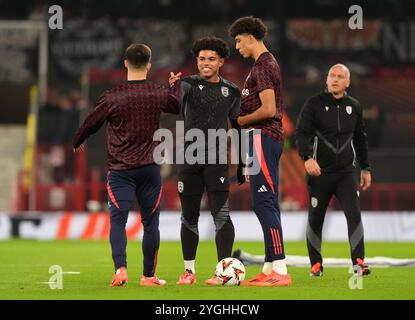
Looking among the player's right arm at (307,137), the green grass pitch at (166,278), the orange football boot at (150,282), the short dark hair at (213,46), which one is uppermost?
the short dark hair at (213,46)

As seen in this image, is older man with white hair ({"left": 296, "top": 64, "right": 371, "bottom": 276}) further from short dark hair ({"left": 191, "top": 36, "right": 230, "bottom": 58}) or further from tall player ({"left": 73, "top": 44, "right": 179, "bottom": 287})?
tall player ({"left": 73, "top": 44, "right": 179, "bottom": 287})

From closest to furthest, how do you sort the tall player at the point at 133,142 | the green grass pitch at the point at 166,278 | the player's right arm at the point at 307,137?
the green grass pitch at the point at 166,278, the tall player at the point at 133,142, the player's right arm at the point at 307,137

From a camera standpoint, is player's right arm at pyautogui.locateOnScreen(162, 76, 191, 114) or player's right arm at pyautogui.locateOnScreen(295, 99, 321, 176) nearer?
player's right arm at pyautogui.locateOnScreen(162, 76, 191, 114)

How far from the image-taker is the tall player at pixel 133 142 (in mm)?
9414

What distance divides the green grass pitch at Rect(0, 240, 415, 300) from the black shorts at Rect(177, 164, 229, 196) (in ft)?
2.86

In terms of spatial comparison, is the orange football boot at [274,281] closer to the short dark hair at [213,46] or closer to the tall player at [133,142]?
the tall player at [133,142]

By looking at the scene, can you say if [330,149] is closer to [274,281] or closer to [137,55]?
[274,281]

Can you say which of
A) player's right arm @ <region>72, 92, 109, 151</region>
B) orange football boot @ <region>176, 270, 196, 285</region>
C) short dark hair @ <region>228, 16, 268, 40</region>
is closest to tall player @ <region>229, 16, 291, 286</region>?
short dark hair @ <region>228, 16, 268, 40</region>

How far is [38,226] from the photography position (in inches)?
811

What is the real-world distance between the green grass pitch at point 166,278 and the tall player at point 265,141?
31cm

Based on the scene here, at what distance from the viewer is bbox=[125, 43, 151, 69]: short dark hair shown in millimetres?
9336

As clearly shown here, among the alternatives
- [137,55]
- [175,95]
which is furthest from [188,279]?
[137,55]

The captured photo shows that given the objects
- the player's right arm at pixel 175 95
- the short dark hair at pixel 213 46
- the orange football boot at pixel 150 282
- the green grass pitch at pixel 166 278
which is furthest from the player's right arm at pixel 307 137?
the orange football boot at pixel 150 282
